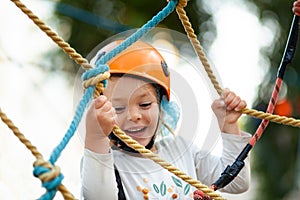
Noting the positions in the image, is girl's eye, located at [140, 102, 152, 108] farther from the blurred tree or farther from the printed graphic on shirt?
the blurred tree

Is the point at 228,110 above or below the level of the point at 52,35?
below

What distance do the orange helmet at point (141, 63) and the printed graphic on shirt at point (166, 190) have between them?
0.47ft

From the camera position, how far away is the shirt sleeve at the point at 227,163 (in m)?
1.07

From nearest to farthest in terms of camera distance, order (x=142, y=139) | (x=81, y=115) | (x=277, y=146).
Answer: (x=81, y=115), (x=142, y=139), (x=277, y=146)

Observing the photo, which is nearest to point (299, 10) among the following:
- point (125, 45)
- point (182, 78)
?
point (182, 78)

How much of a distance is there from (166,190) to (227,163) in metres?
0.14

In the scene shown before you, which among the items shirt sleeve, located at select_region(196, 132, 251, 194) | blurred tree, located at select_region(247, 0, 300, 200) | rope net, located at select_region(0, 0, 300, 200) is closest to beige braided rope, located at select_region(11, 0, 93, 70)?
rope net, located at select_region(0, 0, 300, 200)

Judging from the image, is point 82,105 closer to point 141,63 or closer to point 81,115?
point 81,115

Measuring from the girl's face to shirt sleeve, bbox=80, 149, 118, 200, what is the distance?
70 millimetres

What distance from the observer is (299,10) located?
41.3 inches

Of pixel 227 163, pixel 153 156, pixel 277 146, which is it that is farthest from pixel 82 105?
pixel 277 146

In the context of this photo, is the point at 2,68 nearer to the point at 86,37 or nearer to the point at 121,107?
the point at 86,37

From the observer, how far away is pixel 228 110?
103cm

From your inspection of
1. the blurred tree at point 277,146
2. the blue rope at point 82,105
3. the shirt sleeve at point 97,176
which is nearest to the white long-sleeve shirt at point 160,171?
the shirt sleeve at point 97,176
